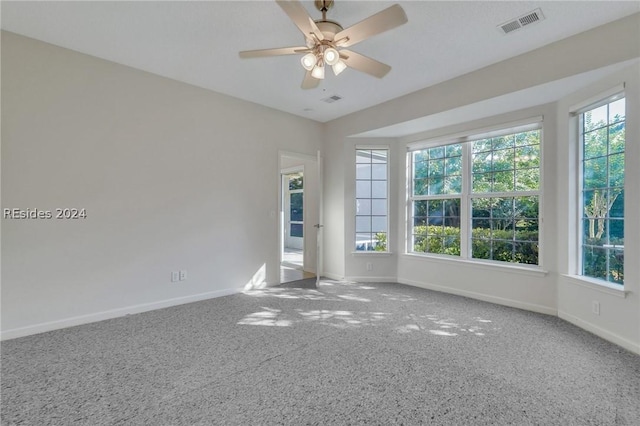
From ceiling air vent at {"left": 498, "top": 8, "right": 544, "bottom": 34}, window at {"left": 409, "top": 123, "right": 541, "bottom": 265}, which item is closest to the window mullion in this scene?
window at {"left": 409, "top": 123, "right": 541, "bottom": 265}

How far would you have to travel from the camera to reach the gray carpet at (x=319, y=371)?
1849mm

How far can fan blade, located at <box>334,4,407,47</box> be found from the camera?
191 cm

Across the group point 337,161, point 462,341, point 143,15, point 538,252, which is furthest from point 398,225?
point 143,15

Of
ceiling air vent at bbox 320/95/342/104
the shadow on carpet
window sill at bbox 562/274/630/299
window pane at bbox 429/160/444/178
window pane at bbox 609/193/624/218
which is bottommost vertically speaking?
the shadow on carpet

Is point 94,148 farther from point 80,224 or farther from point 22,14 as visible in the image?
point 22,14

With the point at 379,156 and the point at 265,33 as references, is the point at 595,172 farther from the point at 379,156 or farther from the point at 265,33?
the point at 265,33

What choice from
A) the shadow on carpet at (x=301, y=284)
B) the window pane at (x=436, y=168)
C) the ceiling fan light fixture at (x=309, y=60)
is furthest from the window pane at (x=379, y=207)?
the ceiling fan light fixture at (x=309, y=60)

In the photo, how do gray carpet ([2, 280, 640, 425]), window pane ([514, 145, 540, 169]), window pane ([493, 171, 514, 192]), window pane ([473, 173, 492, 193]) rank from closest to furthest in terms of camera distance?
gray carpet ([2, 280, 640, 425]), window pane ([514, 145, 540, 169]), window pane ([493, 171, 514, 192]), window pane ([473, 173, 492, 193])

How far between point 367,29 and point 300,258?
20.8 ft

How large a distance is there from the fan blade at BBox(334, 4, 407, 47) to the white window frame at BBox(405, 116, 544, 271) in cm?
276

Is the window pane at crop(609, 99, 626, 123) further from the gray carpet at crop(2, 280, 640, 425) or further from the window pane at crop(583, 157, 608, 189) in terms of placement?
the gray carpet at crop(2, 280, 640, 425)

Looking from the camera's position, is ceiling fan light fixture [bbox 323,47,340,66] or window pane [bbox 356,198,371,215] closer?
ceiling fan light fixture [bbox 323,47,340,66]

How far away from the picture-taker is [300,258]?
7895 mm

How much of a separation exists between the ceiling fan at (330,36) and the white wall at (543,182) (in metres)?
1.72
